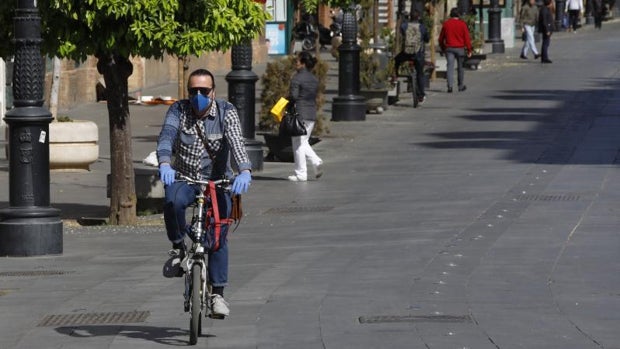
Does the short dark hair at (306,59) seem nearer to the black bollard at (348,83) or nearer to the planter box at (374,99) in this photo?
the black bollard at (348,83)

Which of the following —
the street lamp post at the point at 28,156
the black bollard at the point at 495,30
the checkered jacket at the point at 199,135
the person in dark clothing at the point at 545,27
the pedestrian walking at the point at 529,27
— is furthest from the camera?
the black bollard at the point at 495,30

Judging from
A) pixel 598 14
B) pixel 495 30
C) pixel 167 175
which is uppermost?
pixel 598 14

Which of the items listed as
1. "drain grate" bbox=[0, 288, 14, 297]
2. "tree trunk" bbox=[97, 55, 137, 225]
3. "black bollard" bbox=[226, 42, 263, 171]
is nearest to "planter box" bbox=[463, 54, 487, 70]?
"black bollard" bbox=[226, 42, 263, 171]

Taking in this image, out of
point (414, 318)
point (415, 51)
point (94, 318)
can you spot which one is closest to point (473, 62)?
point (415, 51)

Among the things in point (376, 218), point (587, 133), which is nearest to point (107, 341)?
point (376, 218)

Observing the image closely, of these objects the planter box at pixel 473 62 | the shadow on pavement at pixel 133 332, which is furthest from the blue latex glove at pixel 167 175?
the planter box at pixel 473 62

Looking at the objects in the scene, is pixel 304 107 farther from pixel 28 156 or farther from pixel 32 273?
pixel 32 273

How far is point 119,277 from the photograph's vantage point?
13.3 m

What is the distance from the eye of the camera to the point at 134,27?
53.9 ft

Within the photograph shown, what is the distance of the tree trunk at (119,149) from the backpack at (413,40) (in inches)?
624

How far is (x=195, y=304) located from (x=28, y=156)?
5427 mm

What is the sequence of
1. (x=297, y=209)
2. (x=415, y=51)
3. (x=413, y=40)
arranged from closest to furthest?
(x=297, y=209)
(x=413, y=40)
(x=415, y=51)

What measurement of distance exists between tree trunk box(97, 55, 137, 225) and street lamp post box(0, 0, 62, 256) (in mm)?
2693

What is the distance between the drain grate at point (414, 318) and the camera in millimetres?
10610
